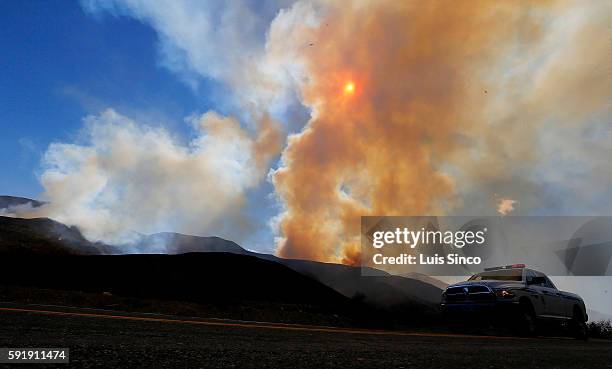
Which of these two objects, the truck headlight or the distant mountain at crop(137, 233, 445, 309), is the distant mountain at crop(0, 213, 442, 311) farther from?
the truck headlight

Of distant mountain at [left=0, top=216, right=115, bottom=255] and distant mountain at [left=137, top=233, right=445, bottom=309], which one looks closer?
distant mountain at [left=0, top=216, right=115, bottom=255]

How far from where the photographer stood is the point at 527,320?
42.4 feet

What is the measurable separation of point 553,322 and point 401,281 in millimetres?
166999

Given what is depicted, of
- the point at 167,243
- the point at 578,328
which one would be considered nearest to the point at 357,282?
the point at 167,243

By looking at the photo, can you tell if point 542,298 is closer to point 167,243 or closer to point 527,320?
point 527,320

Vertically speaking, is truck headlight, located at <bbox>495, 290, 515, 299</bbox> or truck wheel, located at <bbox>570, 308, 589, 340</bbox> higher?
truck headlight, located at <bbox>495, 290, 515, 299</bbox>

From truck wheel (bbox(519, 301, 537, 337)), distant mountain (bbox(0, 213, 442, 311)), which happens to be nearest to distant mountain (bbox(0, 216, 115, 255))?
distant mountain (bbox(0, 213, 442, 311))

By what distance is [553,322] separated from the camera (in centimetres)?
1412

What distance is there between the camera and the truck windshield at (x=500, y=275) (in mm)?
13914

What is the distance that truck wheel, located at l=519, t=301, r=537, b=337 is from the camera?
12.8 metres

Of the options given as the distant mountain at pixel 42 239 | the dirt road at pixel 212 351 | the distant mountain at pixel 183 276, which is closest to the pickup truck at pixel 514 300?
the dirt road at pixel 212 351

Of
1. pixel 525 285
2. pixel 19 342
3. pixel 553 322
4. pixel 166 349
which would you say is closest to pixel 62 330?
pixel 19 342

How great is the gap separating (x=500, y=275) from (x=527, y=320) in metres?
1.62

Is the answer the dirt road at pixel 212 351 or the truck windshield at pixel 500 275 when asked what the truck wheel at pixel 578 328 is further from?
the dirt road at pixel 212 351
